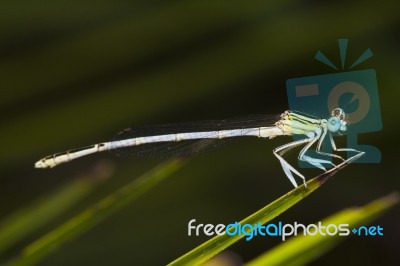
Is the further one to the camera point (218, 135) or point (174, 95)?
point (174, 95)

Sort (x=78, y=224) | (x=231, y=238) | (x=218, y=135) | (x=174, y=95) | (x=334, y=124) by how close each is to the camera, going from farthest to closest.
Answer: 1. (x=174, y=95)
2. (x=218, y=135)
3. (x=334, y=124)
4. (x=78, y=224)
5. (x=231, y=238)

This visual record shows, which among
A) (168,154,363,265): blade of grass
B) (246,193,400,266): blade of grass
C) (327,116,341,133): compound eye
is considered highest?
(327,116,341,133): compound eye

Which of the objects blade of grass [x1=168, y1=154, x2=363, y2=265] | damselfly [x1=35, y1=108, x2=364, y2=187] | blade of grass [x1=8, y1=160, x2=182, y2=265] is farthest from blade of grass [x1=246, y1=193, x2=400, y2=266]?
damselfly [x1=35, y1=108, x2=364, y2=187]

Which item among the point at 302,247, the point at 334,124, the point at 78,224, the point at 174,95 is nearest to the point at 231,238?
the point at 302,247

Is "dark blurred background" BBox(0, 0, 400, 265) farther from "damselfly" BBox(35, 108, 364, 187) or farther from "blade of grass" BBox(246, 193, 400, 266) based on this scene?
"blade of grass" BBox(246, 193, 400, 266)

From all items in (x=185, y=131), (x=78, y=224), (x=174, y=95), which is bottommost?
(x=78, y=224)

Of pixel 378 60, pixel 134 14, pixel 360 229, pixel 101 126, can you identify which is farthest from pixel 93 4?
pixel 360 229

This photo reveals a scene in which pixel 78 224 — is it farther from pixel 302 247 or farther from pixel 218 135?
pixel 218 135
